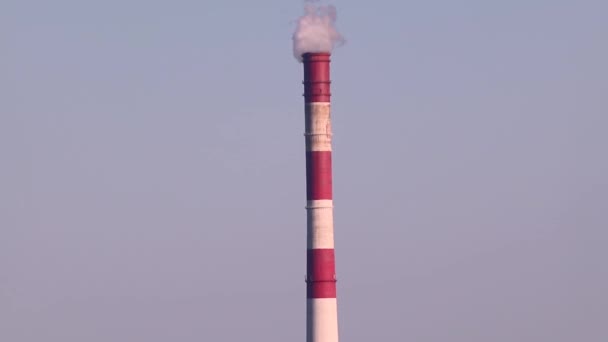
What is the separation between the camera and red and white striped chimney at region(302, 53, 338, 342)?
26.5 metres

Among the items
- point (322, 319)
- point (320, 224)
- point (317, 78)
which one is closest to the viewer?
point (322, 319)

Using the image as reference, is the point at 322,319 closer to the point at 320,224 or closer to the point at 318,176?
the point at 320,224

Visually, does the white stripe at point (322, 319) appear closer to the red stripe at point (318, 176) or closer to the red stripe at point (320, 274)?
the red stripe at point (320, 274)

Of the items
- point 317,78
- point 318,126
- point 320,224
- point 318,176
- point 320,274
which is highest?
point 317,78

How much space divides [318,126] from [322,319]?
4.40m

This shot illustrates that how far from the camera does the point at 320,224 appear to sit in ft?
87.7

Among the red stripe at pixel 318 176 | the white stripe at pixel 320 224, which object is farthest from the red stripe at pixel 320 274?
the red stripe at pixel 318 176

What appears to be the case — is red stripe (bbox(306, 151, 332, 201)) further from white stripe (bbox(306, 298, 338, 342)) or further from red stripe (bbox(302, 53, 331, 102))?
white stripe (bbox(306, 298, 338, 342))

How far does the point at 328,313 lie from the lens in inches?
1043

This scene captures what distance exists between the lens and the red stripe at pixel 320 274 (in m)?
26.5

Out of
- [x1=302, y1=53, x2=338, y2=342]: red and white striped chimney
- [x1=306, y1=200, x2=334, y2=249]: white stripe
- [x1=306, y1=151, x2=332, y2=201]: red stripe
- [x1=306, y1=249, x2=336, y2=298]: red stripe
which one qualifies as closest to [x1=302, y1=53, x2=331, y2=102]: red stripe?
[x1=302, y1=53, x2=338, y2=342]: red and white striped chimney

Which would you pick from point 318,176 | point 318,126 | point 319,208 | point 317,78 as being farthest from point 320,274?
point 317,78

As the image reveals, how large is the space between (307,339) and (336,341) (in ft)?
2.28

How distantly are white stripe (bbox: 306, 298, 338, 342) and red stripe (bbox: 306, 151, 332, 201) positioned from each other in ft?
7.79
